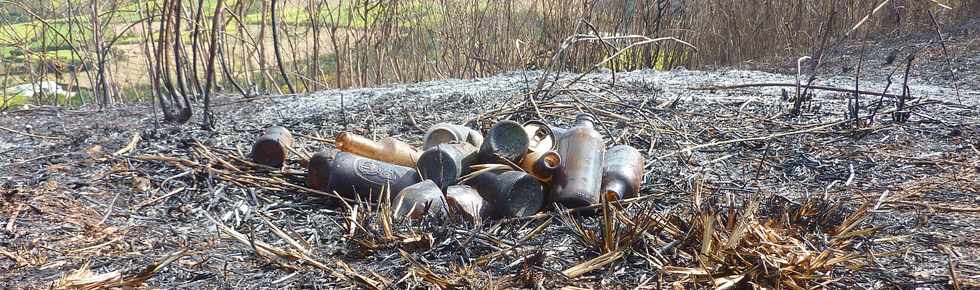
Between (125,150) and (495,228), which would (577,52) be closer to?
(125,150)

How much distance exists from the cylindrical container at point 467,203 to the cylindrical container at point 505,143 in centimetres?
22

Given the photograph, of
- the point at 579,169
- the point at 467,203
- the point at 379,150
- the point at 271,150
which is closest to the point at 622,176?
the point at 579,169

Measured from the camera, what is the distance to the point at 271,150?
137 inches

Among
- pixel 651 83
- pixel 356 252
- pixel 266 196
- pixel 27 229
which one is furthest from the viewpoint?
pixel 651 83

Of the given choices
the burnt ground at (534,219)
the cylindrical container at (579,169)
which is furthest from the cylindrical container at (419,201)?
the cylindrical container at (579,169)

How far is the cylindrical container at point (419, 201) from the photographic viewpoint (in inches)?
108

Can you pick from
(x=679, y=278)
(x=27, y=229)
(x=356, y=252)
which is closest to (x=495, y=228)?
(x=356, y=252)

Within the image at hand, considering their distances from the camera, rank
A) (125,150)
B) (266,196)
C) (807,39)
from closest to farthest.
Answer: (266,196) < (125,150) < (807,39)

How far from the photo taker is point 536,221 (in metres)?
2.88

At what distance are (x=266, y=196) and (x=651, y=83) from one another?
316cm

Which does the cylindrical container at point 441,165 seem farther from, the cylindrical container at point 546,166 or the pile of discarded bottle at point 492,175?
the cylindrical container at point 546,166

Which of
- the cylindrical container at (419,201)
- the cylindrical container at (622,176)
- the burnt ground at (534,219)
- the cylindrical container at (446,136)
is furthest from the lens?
the cylindrical container at (446,136)

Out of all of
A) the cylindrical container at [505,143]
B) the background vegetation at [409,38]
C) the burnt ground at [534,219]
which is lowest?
the burnt ground at [534,219]

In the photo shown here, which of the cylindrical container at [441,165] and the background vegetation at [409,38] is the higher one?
the background vegetation at [409,38]
